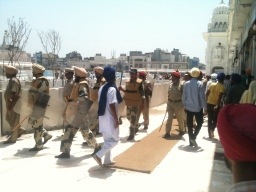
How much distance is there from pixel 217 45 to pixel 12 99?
145 ft

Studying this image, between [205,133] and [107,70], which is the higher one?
[107,70]

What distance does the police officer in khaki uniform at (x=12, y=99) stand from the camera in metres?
6.50

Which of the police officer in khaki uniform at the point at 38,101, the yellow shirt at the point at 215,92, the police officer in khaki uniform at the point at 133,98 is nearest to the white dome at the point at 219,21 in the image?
the yellow shirt at the point at 215,92

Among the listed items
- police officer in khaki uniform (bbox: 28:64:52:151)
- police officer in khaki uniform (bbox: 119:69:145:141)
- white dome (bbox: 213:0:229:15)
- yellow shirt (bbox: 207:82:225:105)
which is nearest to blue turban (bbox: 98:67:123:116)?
police officer in khaki uniform (bbox: 28:64:52:151)

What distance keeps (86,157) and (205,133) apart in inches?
155

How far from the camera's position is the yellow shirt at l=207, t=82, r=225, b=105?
755 centimetres

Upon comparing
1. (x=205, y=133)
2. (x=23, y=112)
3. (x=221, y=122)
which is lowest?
(x=205, y=133)

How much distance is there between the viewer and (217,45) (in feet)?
154

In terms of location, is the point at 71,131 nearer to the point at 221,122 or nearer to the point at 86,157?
the point at 86,157

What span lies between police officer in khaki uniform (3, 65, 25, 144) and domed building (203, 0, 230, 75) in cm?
4282

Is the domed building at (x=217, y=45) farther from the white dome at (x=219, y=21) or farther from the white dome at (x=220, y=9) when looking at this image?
the white dome at (x=220, y=9)

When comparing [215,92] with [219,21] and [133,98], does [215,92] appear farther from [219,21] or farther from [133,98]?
[219,21]

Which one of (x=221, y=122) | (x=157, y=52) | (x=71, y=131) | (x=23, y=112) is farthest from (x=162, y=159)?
(x=157, y=52)

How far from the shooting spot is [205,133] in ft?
27.5
